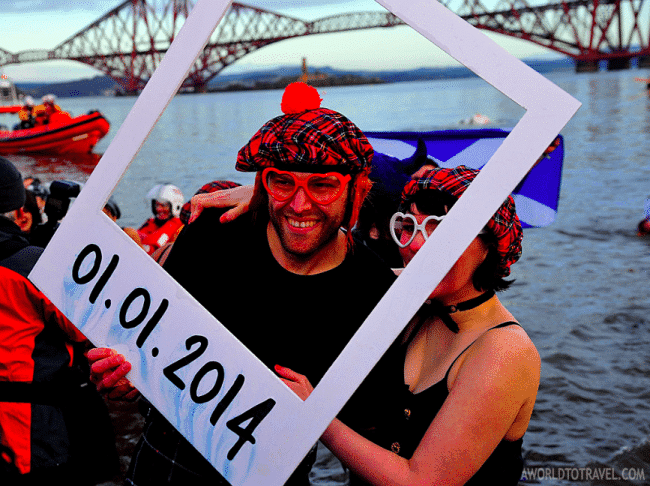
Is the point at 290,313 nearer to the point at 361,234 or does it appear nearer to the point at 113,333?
the point at 113,333

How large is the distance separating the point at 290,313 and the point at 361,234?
1.72 meters

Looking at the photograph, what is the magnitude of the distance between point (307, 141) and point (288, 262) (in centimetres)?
39

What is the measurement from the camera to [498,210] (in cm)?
149

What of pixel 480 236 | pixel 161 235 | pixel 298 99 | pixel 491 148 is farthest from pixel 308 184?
pixel 161 235

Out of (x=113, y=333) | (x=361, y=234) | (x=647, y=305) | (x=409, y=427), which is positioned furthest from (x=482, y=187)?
(x=647, y=305)

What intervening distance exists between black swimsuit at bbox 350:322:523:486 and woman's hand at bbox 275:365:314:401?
32 cm

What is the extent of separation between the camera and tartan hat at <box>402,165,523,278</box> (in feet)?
4.80

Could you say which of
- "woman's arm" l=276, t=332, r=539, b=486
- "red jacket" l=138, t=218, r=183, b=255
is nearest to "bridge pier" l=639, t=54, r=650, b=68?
"red jacket" l=138, t=218, r=183, b=255

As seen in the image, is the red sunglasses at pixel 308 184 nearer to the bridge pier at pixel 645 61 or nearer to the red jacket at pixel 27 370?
the red jacket at pixel 27 370

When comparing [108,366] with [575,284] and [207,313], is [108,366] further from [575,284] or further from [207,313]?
[575,284]

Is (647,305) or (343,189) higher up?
(343,189)

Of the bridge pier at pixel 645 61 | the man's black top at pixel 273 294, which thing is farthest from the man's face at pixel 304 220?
the bridge pier at pixel 645 61

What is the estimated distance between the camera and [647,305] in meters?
7.30

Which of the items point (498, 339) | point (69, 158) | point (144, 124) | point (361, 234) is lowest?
point (69, 158)
